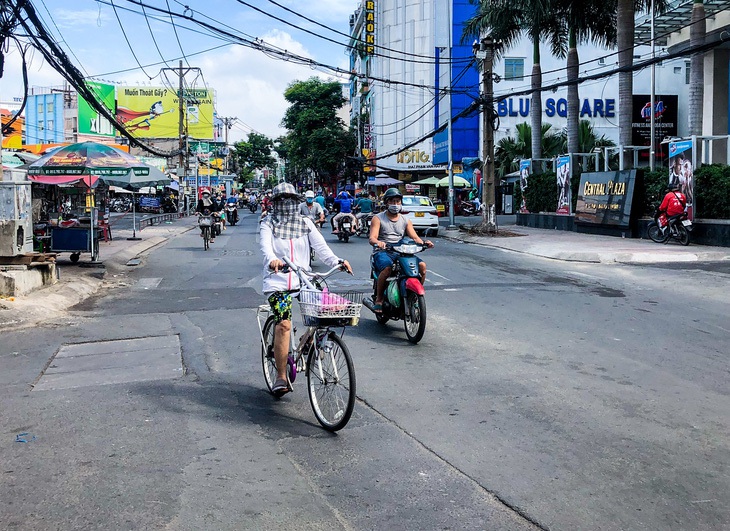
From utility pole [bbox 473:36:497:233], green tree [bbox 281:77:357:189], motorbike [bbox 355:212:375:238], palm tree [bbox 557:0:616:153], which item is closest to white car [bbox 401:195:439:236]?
motorbike [bbox 355:212:375:238]

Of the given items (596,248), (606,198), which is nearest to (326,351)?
(596,248)

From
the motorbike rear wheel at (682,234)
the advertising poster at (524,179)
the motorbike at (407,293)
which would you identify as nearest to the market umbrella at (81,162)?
the motorbike at (407,293)

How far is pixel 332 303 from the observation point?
17.4ft

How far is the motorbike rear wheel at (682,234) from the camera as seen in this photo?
805 inches

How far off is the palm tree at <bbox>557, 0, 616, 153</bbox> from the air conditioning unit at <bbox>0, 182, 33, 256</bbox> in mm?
22961

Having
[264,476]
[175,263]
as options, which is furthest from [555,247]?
[264,476]

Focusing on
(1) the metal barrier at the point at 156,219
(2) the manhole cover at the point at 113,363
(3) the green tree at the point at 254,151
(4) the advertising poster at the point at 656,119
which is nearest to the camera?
(2) the manhole cover at the point at 113,363

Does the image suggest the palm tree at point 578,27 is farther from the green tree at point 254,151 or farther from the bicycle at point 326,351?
the green tree at point 254,151

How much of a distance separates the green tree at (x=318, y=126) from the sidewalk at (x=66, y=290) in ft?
169

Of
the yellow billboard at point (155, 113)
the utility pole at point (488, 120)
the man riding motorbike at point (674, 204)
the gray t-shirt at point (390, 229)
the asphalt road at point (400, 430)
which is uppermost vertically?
the yellow billboard at point (155, 113)

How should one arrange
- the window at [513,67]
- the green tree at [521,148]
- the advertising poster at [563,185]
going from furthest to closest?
the window at [513,67] < the green tree at [521,148] < the advertising poster at [563,185]

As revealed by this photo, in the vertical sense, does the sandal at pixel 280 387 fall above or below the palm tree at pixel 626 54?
below

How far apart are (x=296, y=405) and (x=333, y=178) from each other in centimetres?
7389

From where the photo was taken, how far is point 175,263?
61.4ft
